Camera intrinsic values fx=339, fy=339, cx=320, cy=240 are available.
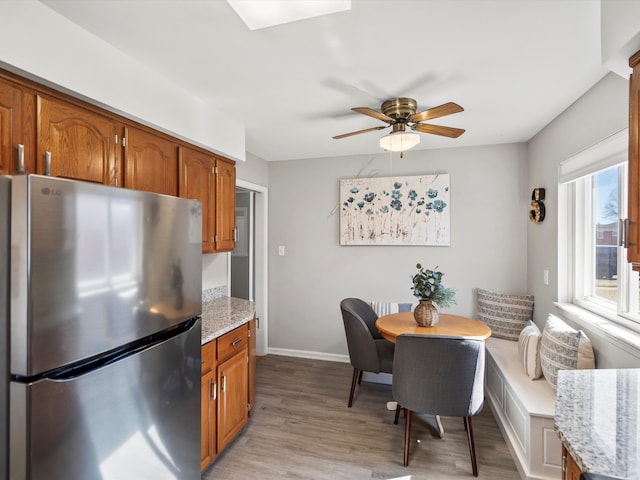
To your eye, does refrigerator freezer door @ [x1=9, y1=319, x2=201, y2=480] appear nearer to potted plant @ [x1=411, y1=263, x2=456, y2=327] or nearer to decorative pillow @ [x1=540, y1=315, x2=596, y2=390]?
potted plant @ [x1=411, y1=263, x2=456, y2=327]

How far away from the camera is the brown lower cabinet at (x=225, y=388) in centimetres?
198

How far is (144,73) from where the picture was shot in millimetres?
1899

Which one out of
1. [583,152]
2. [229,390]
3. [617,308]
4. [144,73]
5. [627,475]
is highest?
[144,73]

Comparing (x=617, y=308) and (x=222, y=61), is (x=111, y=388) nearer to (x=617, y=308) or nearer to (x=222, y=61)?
(x=222, y=61)

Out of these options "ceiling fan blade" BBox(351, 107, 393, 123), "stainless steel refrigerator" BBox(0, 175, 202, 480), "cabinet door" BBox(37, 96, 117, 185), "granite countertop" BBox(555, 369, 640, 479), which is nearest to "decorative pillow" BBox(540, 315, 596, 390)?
"granite countertop" BBox(555, 369, 640, 479)

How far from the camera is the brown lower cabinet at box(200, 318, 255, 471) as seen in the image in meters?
1.98

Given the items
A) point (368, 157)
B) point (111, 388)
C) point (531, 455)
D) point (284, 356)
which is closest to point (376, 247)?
point (368, 157)

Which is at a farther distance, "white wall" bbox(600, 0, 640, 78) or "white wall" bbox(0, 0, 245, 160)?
"white wall" bbox(0, 0, 245, 160)

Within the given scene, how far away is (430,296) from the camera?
2619 millimetres

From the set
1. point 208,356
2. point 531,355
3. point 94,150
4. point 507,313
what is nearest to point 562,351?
point 531,355

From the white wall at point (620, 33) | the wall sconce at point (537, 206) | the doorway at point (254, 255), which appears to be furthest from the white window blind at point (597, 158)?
the doorway at point (254, 255)

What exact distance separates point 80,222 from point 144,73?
121 centimetres

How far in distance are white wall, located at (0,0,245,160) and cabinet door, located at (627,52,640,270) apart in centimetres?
219

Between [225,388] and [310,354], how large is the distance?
6.51 ft
